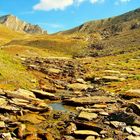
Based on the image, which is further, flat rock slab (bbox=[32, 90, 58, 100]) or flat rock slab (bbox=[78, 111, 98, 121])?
flat rock slab (bbox=[32, 90, 58, 100])

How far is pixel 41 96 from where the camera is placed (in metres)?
38.5

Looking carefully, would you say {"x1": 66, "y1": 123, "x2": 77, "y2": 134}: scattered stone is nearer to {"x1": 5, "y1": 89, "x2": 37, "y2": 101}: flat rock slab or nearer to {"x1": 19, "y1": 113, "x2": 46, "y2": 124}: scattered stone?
{"x1": 19, "y1": 113, "x2": 46, "y2": 124}: scattered stone

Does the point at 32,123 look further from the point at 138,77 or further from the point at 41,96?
the point at 138,77

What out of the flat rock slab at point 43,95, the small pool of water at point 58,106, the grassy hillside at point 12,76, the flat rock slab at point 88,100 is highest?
the grassy hillside at point 12,76

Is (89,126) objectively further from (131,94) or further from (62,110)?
(131,94)

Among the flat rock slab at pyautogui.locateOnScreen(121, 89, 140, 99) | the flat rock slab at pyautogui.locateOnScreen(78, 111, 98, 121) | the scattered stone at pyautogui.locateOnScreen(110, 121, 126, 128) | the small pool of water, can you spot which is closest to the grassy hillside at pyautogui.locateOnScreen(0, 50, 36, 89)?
the small pool of water

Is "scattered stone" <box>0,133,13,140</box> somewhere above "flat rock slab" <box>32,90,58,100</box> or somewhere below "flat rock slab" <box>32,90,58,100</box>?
below

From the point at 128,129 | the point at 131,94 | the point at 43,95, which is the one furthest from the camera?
the point at 131,94

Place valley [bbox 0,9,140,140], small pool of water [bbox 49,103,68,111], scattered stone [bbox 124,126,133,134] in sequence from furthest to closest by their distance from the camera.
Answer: small pool of water [bbox 49,103,68,111] → scattered stone [bbox 124,126,133,134] → valley [bbox 0,9,140,140]

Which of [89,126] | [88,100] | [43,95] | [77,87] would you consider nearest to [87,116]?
[89,126]

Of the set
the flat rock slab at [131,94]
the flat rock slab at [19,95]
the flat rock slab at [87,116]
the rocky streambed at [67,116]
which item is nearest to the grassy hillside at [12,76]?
the rocky streambed at [67,116]

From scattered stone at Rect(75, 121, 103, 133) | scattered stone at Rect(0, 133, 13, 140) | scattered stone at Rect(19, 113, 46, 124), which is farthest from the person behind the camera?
scattered stone at Rect(19, 113, 46, 124)

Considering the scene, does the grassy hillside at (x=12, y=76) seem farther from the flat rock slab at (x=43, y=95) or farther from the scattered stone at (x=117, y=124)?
the scattered stone at (x=117, y=124)

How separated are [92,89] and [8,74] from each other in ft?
34.6
